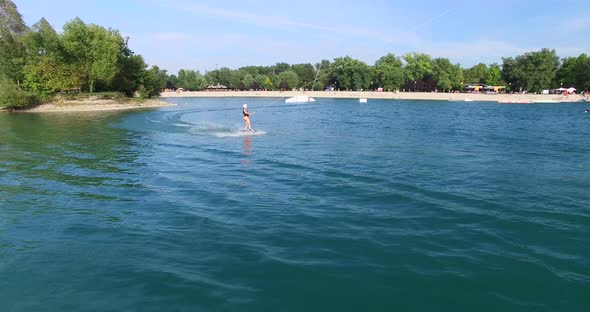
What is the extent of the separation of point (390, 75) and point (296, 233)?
148 m

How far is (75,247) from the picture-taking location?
30.9 ft

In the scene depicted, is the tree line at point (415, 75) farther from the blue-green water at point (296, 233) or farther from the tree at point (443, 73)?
the blue-green water at point (296, 233)

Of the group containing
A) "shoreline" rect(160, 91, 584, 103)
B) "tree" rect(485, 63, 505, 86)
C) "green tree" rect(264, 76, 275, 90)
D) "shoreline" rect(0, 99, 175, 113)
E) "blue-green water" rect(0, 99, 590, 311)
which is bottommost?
"blue-green water" rect(0, 99, 590, 311)

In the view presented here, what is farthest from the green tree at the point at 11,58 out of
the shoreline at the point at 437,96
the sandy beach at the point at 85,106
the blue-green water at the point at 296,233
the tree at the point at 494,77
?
the tree at the point at 494,77

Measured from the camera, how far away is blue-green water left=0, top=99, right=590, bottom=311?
288 inches

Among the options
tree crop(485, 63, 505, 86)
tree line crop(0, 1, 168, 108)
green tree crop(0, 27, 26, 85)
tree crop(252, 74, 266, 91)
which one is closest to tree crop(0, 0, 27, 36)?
tree line crop(0, 1, 168, 108)

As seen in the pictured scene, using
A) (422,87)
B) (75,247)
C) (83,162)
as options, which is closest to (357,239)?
(75,247)

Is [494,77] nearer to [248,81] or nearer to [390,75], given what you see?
[390,75]

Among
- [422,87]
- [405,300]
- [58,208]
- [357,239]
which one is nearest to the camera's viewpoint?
[405,300]

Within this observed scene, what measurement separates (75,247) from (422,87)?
154521mm

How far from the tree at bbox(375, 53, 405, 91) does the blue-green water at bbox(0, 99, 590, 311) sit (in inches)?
5295

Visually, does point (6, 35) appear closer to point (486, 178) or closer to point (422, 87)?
point (486, 178)

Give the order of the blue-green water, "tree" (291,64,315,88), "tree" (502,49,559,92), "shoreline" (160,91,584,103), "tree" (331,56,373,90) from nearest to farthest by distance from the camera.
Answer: the blue-green water < "shoreline" (160,91,584,103) < "tree" (502,49,559,92) < "tree" (331,56,373,90) < "tree" (291,64,315,88)

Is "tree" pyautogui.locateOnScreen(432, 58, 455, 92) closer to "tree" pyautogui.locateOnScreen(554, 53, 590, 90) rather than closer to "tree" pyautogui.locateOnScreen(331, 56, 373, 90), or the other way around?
"tree" pyautogui.locateOnScreen(331, 56, 373, 90)
